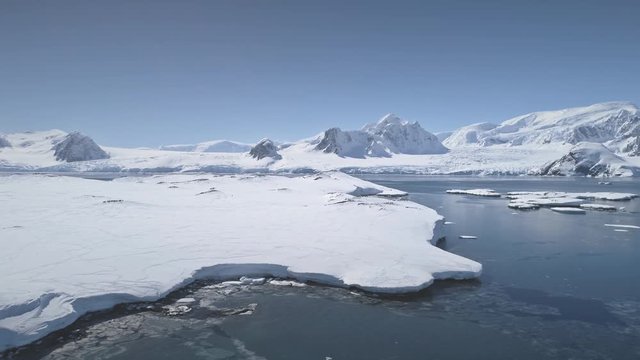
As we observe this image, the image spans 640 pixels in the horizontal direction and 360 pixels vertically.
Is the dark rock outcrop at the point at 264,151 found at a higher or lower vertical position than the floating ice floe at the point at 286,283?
higher

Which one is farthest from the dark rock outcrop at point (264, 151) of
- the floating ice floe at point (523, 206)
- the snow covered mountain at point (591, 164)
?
the floating ice floe at point (523, 206)

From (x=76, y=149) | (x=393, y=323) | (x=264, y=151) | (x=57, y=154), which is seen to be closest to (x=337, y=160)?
(x=264, y=151)

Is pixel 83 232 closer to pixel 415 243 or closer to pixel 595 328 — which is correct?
pixel 415 243

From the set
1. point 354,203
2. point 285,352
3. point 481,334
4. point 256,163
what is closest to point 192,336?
point 285,352

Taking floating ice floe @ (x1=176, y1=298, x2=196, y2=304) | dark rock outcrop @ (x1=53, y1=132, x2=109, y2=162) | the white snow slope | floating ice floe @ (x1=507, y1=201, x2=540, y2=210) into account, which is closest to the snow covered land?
dark rock outcrop @ (x1=53, y1=132, x2=109, y2=162)

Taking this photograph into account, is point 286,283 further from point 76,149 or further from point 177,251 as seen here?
point 76,149

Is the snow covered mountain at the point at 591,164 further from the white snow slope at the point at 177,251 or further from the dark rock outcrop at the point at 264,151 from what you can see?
the white snow slope at the point at 177,251
